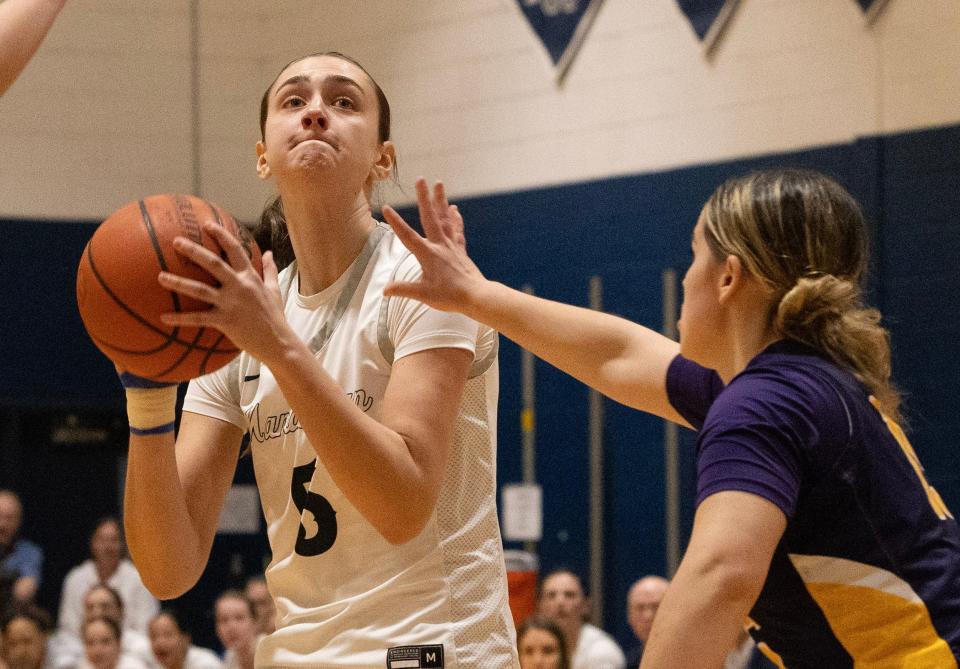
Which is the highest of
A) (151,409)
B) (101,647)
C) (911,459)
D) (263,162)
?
(263,162)

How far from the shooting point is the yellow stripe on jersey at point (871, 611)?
80.9 inches

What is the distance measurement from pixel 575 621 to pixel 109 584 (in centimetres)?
382

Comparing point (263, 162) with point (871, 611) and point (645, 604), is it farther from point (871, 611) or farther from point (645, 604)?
point (645, 604)

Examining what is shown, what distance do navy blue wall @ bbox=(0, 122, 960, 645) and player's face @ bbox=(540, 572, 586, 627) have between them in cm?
133

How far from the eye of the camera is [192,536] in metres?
2.77

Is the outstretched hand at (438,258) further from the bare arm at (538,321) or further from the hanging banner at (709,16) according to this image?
the hanging banner at (709,16)

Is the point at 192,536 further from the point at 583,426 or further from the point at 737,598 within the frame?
the point at 583,426

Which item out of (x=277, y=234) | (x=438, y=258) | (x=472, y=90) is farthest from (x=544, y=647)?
(x=472, y=90)

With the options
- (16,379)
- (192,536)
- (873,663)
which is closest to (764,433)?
(873,663)

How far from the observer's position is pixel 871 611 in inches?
81.4

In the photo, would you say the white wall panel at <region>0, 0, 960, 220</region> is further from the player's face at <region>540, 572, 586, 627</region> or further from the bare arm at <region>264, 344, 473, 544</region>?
the bare arm at <region>264, 344, 473, 544</region>

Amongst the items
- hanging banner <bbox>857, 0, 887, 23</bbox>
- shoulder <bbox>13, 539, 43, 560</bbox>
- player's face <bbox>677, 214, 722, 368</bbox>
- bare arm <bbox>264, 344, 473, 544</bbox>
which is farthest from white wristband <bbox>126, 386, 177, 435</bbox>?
shoulder <bbox>13, 539, 43, 560</bbox>

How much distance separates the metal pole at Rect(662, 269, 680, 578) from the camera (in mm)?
8609

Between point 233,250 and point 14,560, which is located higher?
point 233,250
